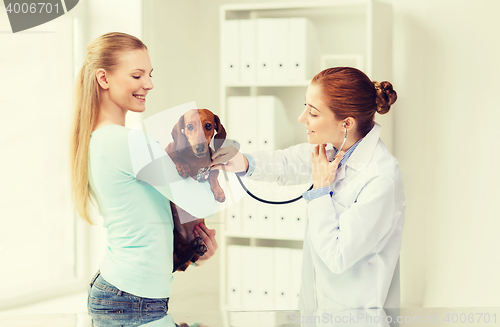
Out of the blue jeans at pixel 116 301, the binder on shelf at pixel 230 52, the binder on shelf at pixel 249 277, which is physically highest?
the binder on shelf at pixel 230 52

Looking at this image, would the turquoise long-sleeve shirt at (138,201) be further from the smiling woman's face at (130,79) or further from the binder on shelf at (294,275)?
the binder on shelf at (294,275)

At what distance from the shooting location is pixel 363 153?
96cm

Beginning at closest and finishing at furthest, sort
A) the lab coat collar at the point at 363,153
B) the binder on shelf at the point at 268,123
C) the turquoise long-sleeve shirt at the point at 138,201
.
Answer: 1. the turquoise long-sleeve shirt at the point at 138,201
2. the lab coat collar at the point at 363,153
3. the binder on shelf at the point at 268,123

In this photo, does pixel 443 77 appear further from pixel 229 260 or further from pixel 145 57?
pixel 145 57

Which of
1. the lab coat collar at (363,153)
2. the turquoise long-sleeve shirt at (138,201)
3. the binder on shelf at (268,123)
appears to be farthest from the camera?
the binder on shelf at (268,123)

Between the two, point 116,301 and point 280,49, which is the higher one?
point 280,49

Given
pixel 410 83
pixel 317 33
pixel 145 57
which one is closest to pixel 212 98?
pixel 317 33

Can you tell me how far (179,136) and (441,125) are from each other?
1519mm

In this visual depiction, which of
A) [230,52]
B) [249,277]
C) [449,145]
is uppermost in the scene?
[230,52]

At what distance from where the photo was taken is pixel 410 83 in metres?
1.99

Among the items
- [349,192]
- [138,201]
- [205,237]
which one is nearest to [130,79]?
[138,201]

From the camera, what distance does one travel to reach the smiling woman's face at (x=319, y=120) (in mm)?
927

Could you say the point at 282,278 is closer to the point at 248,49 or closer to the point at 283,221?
the point at 283,221

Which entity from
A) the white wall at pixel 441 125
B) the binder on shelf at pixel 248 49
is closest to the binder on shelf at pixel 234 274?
the white wall at pixel 441 125
